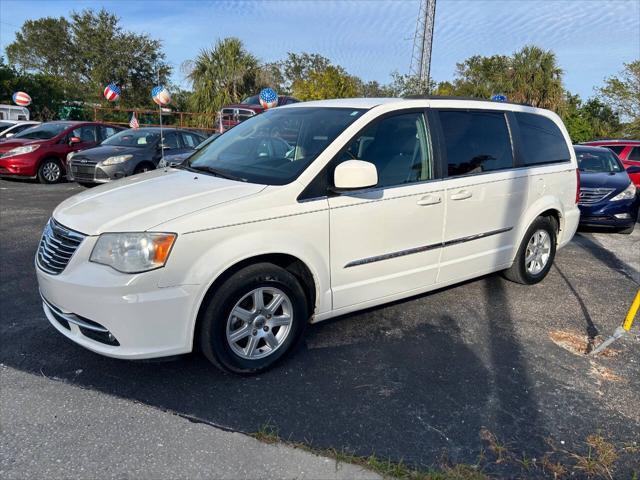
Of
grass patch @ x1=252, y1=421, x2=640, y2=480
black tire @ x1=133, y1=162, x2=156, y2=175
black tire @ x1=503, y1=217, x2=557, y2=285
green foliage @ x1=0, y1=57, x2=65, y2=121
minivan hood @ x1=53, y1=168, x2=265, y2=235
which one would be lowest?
grass patch @ x1=252, y1=421, x2=640, y2=480

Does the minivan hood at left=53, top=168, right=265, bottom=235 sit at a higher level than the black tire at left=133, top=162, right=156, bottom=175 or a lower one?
higher

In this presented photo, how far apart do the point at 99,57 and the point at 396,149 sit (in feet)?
138

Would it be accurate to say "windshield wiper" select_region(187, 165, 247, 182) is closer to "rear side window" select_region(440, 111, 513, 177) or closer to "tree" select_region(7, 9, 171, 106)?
"rear side window" select_region(440, 111, 513, 177)

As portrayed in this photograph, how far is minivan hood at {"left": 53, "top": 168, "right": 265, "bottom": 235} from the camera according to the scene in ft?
9.68

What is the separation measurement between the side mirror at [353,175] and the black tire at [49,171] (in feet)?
35.9

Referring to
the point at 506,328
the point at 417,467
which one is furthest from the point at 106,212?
the point at 506,328

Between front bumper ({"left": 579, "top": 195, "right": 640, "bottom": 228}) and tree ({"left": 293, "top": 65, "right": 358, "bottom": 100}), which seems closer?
front bumper ({"left": 579, "top": 195, "right": 640, "bottom": 228})

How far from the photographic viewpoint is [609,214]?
27.2ft

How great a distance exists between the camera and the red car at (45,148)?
1180cm

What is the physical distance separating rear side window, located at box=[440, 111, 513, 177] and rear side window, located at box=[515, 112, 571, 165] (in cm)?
27

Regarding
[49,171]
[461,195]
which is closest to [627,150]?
[461,195]

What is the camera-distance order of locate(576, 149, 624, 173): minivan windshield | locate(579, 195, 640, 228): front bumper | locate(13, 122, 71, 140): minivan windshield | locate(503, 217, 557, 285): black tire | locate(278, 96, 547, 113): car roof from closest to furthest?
locate(278, 96, 547, 113): car roof → locate(503, 217, 557, 285): black tire → locate(579, 195, 640, 228): front bumper → locate(576, 149, 624, 173): minivan windshield → locate(13, 122, 71, 140): minivan windshield

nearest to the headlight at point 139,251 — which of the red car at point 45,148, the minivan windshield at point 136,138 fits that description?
the minivan windshield at point 136,138

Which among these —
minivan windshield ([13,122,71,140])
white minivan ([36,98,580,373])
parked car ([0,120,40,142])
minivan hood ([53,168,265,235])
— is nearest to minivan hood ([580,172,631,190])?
white minivan ([36,98,580,373])
